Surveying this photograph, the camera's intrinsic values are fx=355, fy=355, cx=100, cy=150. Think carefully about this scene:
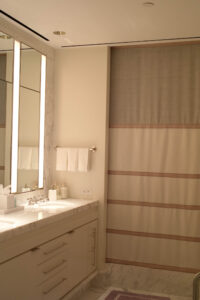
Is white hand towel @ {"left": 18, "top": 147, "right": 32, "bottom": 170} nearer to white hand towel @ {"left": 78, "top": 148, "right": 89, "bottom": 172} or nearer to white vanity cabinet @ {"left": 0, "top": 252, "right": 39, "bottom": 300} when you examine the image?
white hand towel @ {"left": 78, "top": 148, "right": 89, "bottom": 172}

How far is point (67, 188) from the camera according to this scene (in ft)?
13.1

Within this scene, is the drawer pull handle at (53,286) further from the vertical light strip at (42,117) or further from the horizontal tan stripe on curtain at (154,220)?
the vertical light strip at (42,117)

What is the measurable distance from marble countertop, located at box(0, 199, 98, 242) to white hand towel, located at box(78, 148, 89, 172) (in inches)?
13.7

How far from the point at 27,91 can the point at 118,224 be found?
1732mm

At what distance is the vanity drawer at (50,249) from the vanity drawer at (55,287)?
19 centimetres

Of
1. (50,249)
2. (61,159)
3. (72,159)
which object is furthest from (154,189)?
(50,249)

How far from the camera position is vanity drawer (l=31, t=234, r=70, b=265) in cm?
273

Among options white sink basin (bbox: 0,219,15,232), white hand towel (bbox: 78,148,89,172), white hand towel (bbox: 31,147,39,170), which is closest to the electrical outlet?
white hand towel (bbox: 78,148,89,172)

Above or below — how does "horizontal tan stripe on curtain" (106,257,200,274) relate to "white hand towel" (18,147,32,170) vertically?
below

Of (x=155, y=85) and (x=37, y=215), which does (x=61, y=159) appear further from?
(x=155, y=85)

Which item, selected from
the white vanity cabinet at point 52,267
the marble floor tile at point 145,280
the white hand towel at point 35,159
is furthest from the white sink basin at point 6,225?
the marble floor tile at point 145,280

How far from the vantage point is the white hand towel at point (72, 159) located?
12.7ft

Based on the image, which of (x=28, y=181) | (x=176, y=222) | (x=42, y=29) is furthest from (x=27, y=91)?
(x=176, y=222)

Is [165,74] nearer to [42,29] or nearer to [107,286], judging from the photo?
[42,29]
